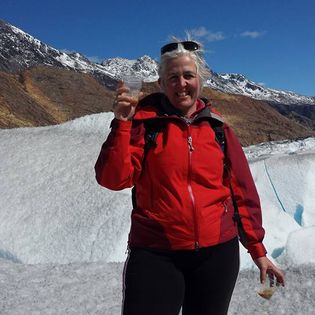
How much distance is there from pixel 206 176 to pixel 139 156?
0.31 m

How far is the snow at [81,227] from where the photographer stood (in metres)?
4.59

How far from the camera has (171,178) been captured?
2053 millimetres

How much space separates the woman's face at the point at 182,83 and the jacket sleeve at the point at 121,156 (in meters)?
0.24

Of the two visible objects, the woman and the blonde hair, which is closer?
the woman

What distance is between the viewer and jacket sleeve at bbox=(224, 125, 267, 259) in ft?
7.35

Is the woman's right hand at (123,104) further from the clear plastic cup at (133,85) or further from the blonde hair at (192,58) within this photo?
the blonde hair at (192,58)

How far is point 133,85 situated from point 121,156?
285 millimetres

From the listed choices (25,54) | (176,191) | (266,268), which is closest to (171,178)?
(176,191)

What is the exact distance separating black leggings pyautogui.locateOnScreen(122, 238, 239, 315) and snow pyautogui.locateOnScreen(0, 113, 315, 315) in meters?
2.41

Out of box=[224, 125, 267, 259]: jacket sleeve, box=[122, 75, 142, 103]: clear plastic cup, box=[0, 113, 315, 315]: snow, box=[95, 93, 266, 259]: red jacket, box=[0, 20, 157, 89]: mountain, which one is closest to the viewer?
box=[122, 75, 142, 103]: clear plastic cup

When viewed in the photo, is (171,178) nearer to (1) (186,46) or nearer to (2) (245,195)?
(2) (245,195)

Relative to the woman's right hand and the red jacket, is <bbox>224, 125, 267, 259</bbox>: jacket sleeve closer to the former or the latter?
the red jacket

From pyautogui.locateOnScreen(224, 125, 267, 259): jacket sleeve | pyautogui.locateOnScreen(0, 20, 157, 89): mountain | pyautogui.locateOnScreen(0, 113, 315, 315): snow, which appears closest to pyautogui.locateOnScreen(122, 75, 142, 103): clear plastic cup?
pyautogui.locateOnScreen(224, 125, 267, 259): jacket sleeve

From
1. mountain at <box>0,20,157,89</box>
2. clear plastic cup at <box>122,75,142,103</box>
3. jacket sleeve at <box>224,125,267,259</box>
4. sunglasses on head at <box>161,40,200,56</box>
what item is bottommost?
jacket sleeve at <box>224,125,267,259</box>
